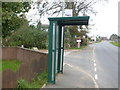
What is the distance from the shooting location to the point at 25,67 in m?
7.02

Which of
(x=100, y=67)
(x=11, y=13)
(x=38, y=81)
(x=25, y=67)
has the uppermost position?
(x=11, y=13)

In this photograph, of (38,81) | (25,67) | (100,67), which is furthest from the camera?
(100,67)

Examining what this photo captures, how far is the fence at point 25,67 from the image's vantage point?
17.3 feet

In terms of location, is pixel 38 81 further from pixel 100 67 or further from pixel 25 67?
pixel 100 67

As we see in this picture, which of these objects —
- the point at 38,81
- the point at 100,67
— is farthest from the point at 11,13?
the point at 100,67

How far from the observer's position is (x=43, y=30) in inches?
1144

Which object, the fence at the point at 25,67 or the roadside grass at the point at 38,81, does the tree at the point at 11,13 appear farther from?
the roadside grass at the point at 38,81

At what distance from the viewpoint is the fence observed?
528cm

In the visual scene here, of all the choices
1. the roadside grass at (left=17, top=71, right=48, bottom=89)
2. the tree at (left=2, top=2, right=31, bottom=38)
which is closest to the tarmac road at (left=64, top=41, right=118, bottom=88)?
the roadside grass at (left=17, top=71, right=48, bottom=89)

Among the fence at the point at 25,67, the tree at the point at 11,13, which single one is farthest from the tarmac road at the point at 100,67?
the tree at the point at 11,13

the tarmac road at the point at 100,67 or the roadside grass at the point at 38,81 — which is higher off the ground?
Result: the roadside grass at the point at 38,81

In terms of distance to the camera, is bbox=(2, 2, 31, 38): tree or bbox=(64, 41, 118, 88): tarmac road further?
bbox=(64, 41, 118, 88): tarmac road

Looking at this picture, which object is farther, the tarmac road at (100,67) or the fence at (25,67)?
the tarmac road at (100,67)

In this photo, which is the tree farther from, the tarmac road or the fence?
the tarmac road
